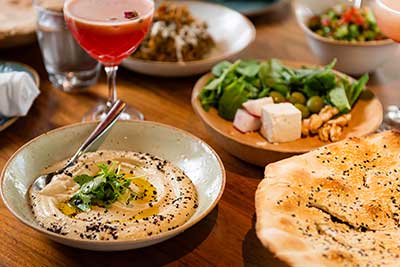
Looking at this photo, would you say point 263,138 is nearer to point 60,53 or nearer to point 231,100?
point 231,100

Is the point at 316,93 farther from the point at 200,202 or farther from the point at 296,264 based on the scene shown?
the point at 296,264

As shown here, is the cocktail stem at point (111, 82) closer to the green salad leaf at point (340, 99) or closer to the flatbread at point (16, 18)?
the flatbread at point (16, 18)

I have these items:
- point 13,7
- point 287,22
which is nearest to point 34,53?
point 13,7

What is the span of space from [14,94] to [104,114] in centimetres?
25

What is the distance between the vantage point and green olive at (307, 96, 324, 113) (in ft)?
5.68

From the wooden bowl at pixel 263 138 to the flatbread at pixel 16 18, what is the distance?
2.03 ft

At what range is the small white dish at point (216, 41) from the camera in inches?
75.9

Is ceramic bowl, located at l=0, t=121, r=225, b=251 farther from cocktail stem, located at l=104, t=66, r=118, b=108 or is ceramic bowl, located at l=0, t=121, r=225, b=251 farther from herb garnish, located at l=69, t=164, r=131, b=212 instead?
cocktail stem, located at l=104, t=66, r=118, b=108

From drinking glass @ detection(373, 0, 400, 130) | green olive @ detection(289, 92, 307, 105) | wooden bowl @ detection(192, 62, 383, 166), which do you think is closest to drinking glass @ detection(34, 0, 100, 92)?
wooden bowl @ detection(192, 62, 383, 166)

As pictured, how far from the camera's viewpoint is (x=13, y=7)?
219 cm

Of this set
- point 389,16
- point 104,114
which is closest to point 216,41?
point 104,114

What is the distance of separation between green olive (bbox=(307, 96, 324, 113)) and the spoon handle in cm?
51

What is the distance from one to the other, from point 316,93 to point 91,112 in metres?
0.64

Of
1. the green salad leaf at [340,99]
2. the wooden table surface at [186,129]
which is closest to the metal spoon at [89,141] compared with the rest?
the wooden table surface at [186,129]
